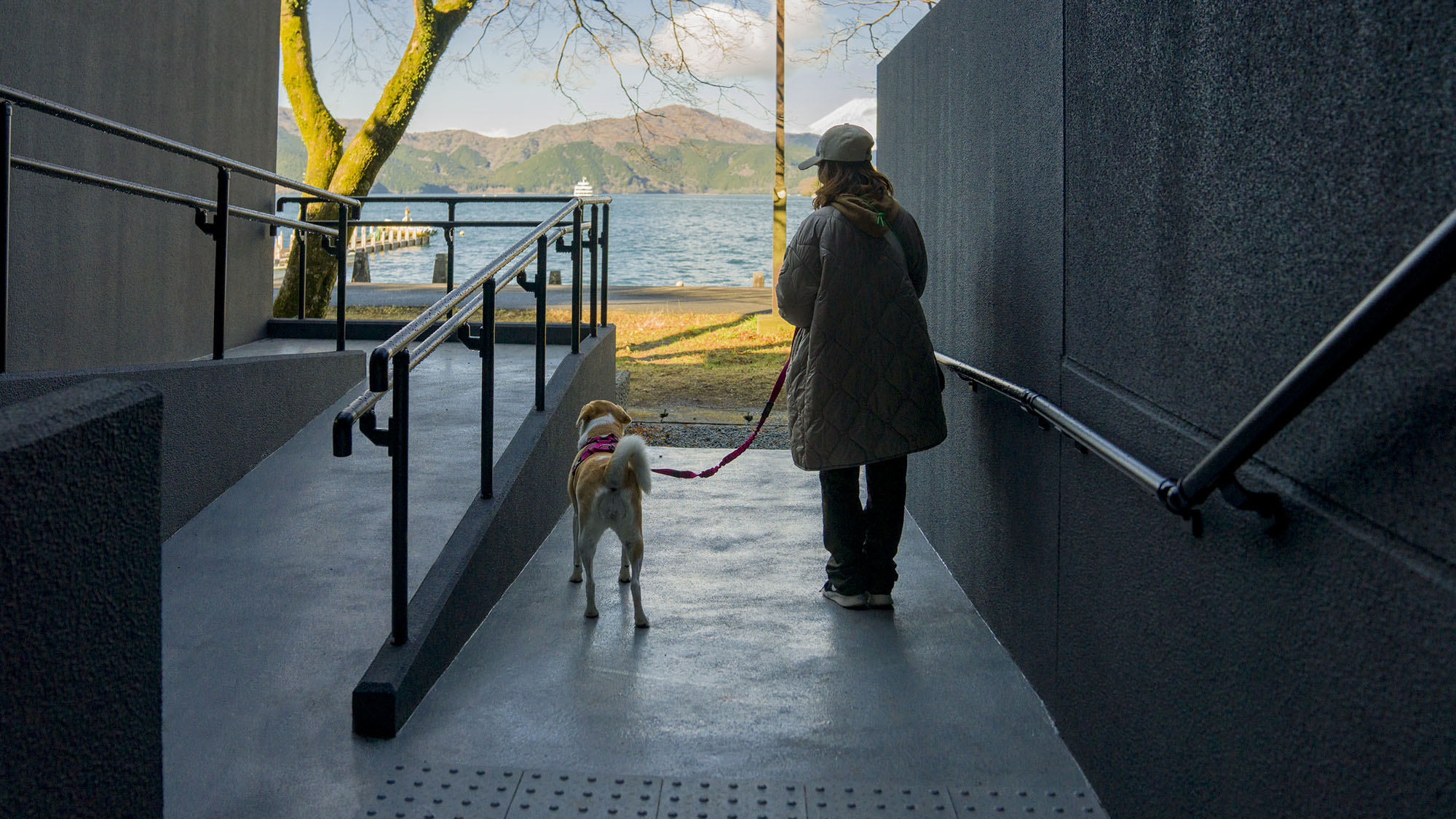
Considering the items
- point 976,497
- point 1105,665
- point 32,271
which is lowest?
point 1105,665

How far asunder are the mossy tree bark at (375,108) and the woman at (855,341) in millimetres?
8609

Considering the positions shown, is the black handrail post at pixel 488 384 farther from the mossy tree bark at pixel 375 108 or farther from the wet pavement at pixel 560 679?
the mossy tree bark at pixel 375 108

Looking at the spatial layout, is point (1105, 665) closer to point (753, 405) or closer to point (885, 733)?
point (885, 733)

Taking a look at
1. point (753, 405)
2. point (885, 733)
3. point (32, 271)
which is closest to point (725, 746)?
point (885, 733)

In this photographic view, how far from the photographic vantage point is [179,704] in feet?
9.61

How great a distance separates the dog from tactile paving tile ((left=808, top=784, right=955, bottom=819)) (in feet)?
4.09

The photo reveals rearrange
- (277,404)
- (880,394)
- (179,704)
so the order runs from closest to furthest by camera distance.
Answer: (179,704) < (880,394) < (277,404)

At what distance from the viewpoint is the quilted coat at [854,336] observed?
388 centimetres

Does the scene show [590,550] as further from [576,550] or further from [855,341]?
[855,341]

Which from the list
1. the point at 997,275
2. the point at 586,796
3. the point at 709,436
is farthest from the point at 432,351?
the point at 709,436

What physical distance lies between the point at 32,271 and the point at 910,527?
3978 millimetres

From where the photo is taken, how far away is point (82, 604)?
1.63m

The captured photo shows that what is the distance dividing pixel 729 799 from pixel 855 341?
1.73m

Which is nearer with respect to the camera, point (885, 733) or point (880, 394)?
→ point (885, 733)
